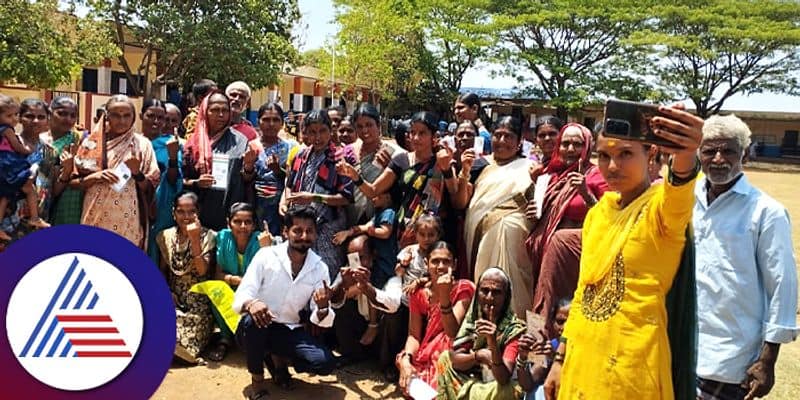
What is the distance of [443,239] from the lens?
3992mm

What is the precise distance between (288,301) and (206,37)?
689 inches

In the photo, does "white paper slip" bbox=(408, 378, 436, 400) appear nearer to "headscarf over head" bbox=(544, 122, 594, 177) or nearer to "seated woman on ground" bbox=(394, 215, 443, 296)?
"seated woman on ground" bbox=(394, 215, 443, 296)

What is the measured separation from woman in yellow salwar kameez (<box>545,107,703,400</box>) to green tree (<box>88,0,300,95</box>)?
63.3ft

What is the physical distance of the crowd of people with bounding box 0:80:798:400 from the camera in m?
1.94

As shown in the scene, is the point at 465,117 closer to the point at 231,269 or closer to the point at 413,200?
the point at 413,200

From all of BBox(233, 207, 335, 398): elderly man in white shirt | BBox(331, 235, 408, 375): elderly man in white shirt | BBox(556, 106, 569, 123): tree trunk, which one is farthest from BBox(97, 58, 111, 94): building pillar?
BBox(233, 207, 335, 398): elderly man in white shirt

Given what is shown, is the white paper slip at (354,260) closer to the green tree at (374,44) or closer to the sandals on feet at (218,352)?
the sandals on feet at (218,352)

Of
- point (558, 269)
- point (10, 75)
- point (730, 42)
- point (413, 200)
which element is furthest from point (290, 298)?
point (730, 42)

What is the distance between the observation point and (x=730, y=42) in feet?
89.0

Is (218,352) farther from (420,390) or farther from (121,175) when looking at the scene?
(420,390)

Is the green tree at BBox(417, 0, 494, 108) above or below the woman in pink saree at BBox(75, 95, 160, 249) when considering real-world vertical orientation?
above

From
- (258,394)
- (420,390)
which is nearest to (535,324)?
(420,390)

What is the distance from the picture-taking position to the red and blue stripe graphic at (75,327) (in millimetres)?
1709

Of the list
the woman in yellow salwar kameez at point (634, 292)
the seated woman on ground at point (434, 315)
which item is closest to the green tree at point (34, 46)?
the seated woman on ground at point (434, 315)
